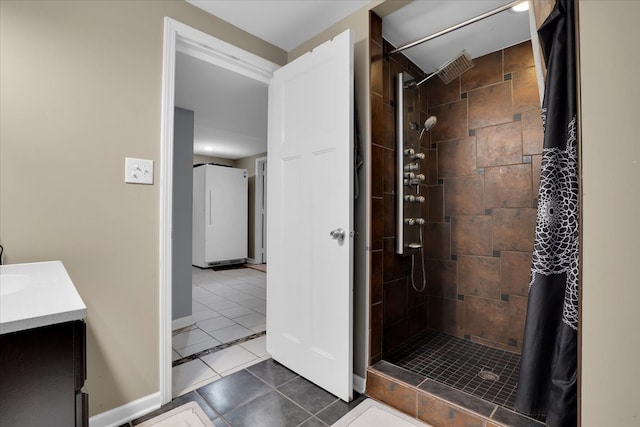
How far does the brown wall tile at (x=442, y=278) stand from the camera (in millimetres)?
2424

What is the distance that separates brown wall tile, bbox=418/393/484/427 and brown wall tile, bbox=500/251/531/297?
3.80 feet

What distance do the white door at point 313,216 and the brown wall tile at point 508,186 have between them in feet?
4.33

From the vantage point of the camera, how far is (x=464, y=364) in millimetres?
1938

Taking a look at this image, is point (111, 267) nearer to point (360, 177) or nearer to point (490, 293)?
point (360, 177)

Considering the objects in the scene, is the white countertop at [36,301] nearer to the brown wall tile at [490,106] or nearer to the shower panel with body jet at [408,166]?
the shower panel with body jet at [408,166]

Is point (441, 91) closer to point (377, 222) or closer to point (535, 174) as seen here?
point (535, 174)

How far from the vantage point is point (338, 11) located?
176cm

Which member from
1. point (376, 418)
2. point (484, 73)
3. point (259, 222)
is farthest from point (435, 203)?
point (259, 222)

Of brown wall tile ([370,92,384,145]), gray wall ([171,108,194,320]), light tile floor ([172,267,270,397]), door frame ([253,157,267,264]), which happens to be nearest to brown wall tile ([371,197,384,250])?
brown wall tile ([370,92,384,145])

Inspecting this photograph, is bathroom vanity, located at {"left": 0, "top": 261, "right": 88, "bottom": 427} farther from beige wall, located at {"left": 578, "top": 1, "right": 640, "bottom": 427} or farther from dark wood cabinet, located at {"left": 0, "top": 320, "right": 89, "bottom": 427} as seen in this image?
beige wall, located at {"left": 578, "top": 1, "right": 640, "bottom": 427}

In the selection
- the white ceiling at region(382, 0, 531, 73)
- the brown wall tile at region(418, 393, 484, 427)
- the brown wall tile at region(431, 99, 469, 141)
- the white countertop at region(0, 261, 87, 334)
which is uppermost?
the white ceiling at region(382, 0, 531, 73)

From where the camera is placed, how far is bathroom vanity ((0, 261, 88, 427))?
608 millimetres

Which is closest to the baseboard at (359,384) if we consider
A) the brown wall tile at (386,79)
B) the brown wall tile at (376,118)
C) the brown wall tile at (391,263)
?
the brown wall tile at (391,263)

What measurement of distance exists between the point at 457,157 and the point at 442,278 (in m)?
1.04
